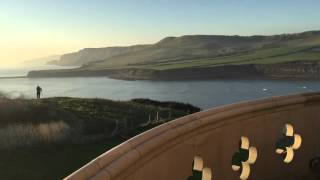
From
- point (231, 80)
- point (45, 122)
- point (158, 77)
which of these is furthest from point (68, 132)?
point (158, 77)

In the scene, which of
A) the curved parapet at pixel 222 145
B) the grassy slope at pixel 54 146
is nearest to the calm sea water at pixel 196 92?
the grassy slope at pixel 54 146

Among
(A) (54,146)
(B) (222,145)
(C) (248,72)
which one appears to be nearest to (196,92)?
(C) (248,72)

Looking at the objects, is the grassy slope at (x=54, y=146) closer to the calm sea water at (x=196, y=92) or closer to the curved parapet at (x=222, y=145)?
the curved parapet at (x=222, y=145)

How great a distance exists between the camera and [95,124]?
1220 inches

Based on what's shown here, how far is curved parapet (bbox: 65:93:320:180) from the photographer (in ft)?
15.8

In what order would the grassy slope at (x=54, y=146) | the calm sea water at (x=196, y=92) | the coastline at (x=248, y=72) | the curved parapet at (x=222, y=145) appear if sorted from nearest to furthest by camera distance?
the curved parapet at (x=222, y=145)
the grassy slope at (x=54, y=146)
the calm sea water at (x=196, y=92)
the coastline at (x=248, y=72)

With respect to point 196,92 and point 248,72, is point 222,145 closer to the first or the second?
point 196,92

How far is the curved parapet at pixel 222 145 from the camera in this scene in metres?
4.80

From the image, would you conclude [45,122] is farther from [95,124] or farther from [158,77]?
[158,77]

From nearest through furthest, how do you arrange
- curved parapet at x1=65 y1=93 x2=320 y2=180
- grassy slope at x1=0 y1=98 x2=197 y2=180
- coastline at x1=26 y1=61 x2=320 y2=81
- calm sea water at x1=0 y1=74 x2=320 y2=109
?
1. curved parapet at x1=65 y1=93 x2=320 y2=180
2. grassy slope at x1=0 y1=98 x2=197 y2=180
3. calm sea water at x1=0 y1=74 x2=320 y2=109
4. coastline at x1=26 y1=61 x2=320 y2=81

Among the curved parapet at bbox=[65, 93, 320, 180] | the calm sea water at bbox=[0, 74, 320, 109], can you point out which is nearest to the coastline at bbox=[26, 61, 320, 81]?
the calm sea water at bbox=[0, 74, 320, 109]

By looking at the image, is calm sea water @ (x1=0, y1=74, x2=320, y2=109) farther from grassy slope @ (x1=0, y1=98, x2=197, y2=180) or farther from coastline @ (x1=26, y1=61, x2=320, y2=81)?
grassy slope @ (x1=0, y1=98, x2=197, y2=180)

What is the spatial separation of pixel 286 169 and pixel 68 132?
52.3ft

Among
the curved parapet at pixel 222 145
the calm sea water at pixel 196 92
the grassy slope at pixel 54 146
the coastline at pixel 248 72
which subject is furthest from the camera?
the coastline at pixel 248 72
